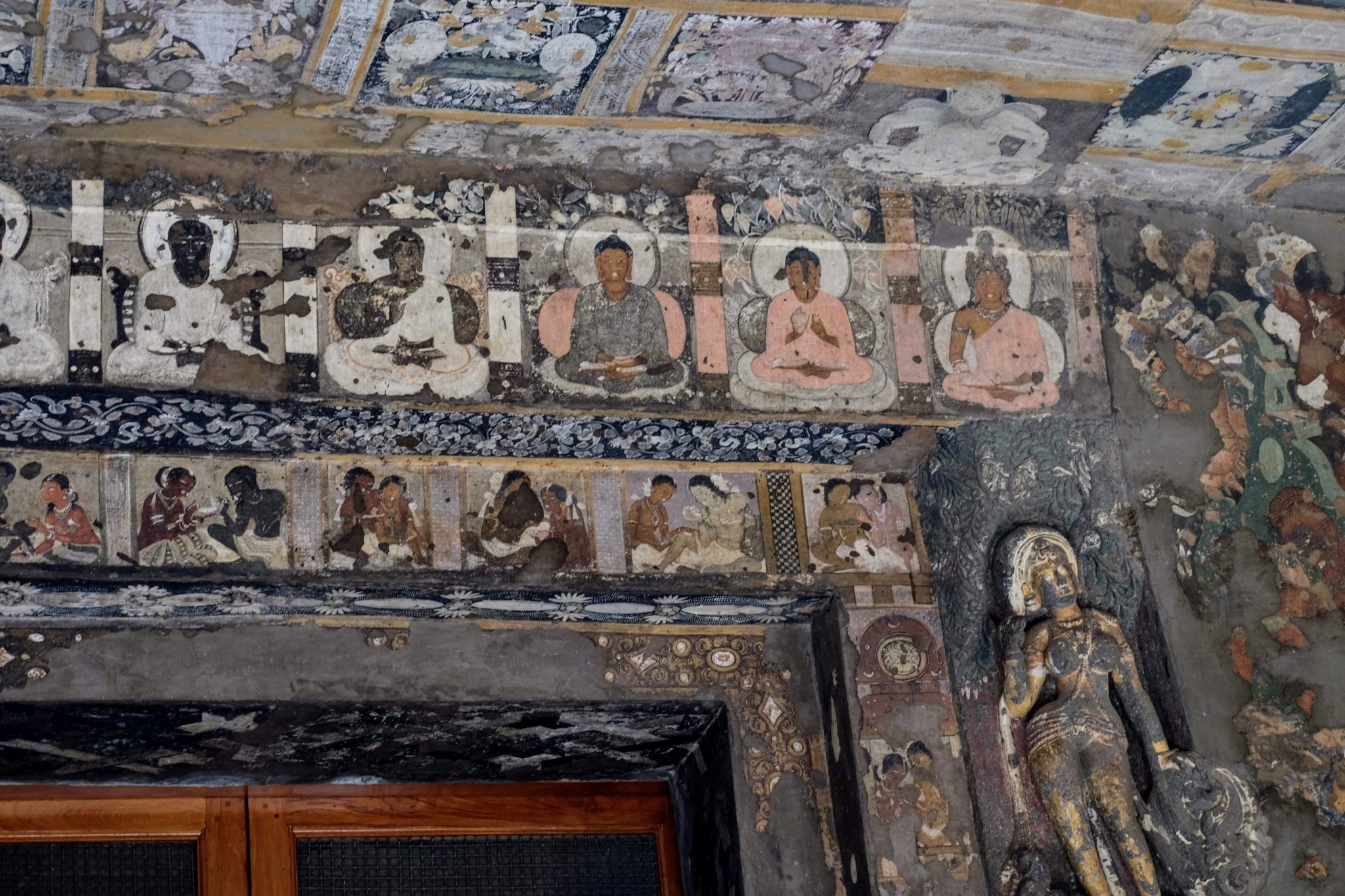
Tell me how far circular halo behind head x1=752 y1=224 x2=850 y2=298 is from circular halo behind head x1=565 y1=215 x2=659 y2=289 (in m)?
Answer: 0.38

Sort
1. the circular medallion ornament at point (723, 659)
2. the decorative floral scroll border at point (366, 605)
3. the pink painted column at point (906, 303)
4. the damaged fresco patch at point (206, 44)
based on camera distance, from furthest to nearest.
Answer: the circular medallion ornament at point (723, 659), the pink painted column at point (906, 303), the decorative floral scroll border at point (366, 605), the damaged fresco patch at point (206, 44)

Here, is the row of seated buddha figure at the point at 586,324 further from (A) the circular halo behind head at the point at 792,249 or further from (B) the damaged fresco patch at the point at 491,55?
(B) the damaged fresco patch at the point at 491,55

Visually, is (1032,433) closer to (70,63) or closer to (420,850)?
(420,850)

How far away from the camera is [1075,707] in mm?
6258

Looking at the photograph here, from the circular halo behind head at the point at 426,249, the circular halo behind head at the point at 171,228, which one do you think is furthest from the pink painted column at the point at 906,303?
the circular halo behind head at the point at 171,228

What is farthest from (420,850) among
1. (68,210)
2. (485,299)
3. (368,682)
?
(68,210)

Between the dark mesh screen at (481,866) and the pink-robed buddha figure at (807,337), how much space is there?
1.95 metres

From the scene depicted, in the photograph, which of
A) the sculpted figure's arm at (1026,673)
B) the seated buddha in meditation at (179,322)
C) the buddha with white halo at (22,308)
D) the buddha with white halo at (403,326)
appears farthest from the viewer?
the sculpted figure's arm at (1026,673)

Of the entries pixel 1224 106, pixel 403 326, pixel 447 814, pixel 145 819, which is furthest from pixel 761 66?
pixel 145 819

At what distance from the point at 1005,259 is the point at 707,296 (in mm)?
1152

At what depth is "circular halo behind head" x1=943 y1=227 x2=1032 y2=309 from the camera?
6.63m

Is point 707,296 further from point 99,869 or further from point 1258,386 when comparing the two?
point 99,869

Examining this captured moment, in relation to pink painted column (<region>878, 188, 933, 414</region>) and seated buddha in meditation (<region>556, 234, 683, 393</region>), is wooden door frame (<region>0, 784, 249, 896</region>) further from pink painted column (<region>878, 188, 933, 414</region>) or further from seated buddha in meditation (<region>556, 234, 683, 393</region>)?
pink painted column (<region>878, 188, 933, 414</region>)

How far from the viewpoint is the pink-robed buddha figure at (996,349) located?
651cm
